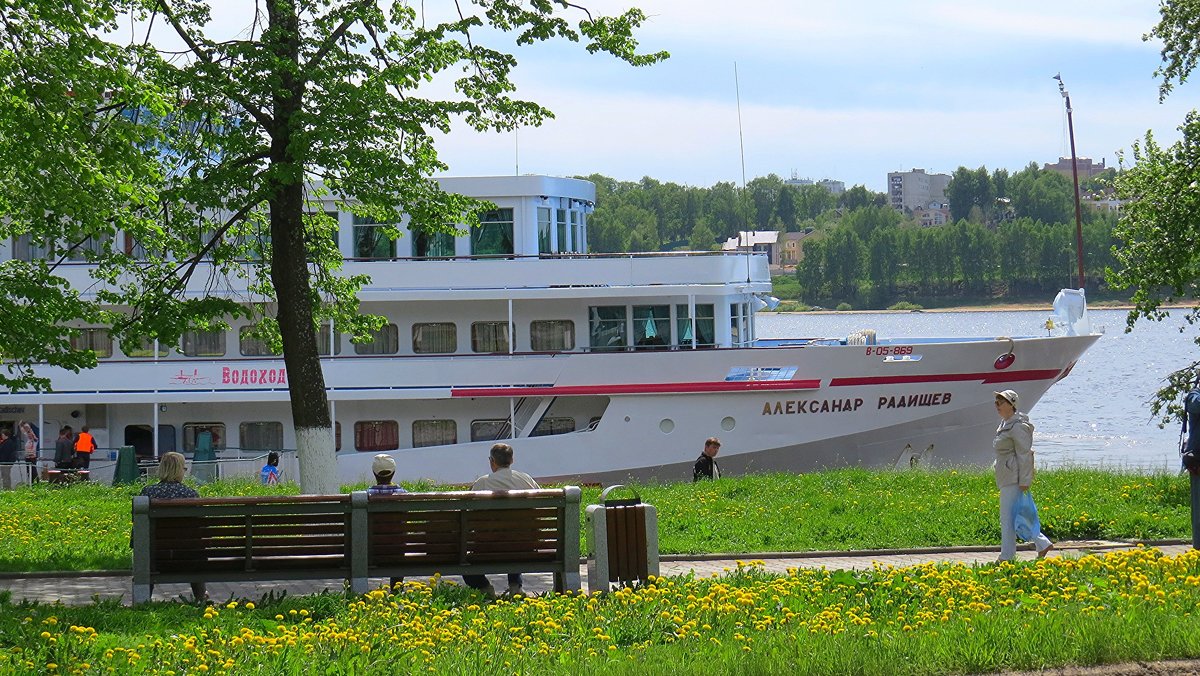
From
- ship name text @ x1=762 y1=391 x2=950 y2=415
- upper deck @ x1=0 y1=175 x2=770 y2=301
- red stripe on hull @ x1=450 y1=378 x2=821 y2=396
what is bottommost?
ship name text @ x1=762 y1=391 x2=950 y2=415

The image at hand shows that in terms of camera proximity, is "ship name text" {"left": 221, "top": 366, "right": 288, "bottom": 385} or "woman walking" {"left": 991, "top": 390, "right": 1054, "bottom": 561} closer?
"woman walking" {"left": 991, "top": 390, "right": 1054, "bottom": 561}

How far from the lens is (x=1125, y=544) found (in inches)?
556

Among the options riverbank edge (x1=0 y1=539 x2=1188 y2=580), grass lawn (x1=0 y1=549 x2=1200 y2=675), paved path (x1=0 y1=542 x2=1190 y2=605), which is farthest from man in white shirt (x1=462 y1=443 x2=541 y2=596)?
riverbank edge (x1=0 y1=539 x2=1188 y2=580)

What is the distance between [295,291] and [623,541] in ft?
19.0

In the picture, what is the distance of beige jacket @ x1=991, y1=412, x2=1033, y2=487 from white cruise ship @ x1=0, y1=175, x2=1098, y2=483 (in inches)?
563

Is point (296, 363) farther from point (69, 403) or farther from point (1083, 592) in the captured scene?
point (69, 403)

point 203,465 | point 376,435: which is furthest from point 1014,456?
point 203,465

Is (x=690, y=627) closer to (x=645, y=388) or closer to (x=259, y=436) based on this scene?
(x=645, y=388)

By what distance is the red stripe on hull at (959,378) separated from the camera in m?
27.5

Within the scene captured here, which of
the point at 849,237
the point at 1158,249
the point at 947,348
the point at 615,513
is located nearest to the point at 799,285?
the point at 849,237

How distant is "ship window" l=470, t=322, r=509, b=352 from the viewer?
2884 cm

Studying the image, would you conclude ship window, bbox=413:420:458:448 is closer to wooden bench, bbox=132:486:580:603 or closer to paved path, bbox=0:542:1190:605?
paved path, bbox=0:542:1190:605

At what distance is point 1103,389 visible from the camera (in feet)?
242

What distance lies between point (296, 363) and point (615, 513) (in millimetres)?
5548
